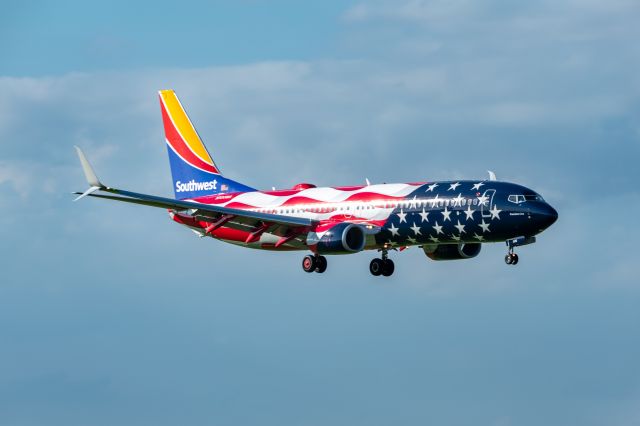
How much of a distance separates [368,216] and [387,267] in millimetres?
5121

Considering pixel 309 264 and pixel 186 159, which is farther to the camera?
pixel 186 159

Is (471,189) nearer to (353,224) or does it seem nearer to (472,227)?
(472,227)

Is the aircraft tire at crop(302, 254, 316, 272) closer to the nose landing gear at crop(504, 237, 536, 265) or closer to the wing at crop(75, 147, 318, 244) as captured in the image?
the wing at crop(75, 147, 318, 244)

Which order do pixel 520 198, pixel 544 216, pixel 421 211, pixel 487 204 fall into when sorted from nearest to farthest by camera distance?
pixel 544 216, pixel 520 198, pixel 487 204, pixel 421 211

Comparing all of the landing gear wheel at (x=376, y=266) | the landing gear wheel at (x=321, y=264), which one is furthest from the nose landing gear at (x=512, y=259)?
the landing gear wheel at (x=321, y=264)

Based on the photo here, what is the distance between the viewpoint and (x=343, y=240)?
269ft

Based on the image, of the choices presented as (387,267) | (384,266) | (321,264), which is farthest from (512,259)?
(321,264)

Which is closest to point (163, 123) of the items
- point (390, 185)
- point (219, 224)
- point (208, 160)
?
point (208, 160)

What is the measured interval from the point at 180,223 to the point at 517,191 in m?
26.2

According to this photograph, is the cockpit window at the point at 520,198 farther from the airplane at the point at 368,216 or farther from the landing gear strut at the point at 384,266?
the landing gear strut at the point at 384,266

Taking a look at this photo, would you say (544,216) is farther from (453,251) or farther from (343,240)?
(343,240)

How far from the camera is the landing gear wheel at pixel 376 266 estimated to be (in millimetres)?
87875

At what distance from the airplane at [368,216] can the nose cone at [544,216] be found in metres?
0.06

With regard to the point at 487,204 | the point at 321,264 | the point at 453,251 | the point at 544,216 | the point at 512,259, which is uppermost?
the point at 487,204
